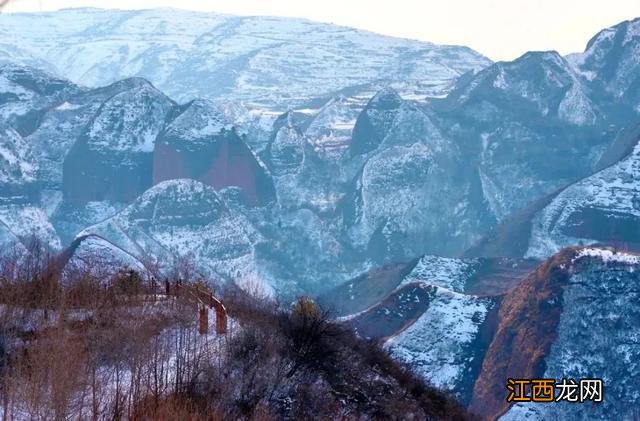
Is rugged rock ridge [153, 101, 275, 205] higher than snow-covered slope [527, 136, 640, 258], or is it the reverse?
snow-covered slope [527, 136, 640, 258]

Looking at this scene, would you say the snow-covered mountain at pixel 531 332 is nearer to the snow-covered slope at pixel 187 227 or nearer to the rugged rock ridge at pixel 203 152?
the snow-covered slope at pixel 187 227

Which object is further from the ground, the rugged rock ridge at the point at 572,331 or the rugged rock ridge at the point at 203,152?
the rugged rock ridge at the point at 572,331

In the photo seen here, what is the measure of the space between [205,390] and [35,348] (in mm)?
4623

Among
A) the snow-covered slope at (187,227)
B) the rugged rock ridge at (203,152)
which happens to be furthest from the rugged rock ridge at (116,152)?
the snow-covered slope at (187,227)

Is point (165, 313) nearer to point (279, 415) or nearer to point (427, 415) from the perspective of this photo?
point (279, 415)

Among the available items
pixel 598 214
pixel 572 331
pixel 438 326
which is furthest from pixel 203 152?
pixel 572 331

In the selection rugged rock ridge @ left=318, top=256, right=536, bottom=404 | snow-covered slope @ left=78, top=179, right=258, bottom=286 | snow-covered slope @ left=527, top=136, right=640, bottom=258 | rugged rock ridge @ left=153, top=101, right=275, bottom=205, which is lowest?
snow-covered slope @ left=78, top=179, right=258, bottom=286

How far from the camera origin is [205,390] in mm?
29797

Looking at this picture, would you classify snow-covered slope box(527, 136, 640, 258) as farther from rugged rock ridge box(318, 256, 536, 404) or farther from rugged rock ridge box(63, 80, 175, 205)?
rugged rock ridge box(63, 80, 175, 205)

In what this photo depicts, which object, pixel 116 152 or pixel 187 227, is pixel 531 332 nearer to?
pixel 187 227

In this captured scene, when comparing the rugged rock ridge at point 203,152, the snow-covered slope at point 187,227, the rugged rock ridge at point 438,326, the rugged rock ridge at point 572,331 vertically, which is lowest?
the snow-covered slope at point 187,227

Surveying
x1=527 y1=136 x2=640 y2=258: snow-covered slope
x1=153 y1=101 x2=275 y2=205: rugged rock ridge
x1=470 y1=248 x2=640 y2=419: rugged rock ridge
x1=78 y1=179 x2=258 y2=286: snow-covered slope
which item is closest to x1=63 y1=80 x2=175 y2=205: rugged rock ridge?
x1=153 y1=101 x2=275 y2=205: rugged rock ridge

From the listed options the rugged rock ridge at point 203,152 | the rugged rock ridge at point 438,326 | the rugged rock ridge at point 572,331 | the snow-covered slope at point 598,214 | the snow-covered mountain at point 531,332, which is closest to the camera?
the rugged rock ridge at point 572,331

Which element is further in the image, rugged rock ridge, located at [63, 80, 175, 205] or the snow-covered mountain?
rugged rock ridge, located at [63, 80, 175, 205]
